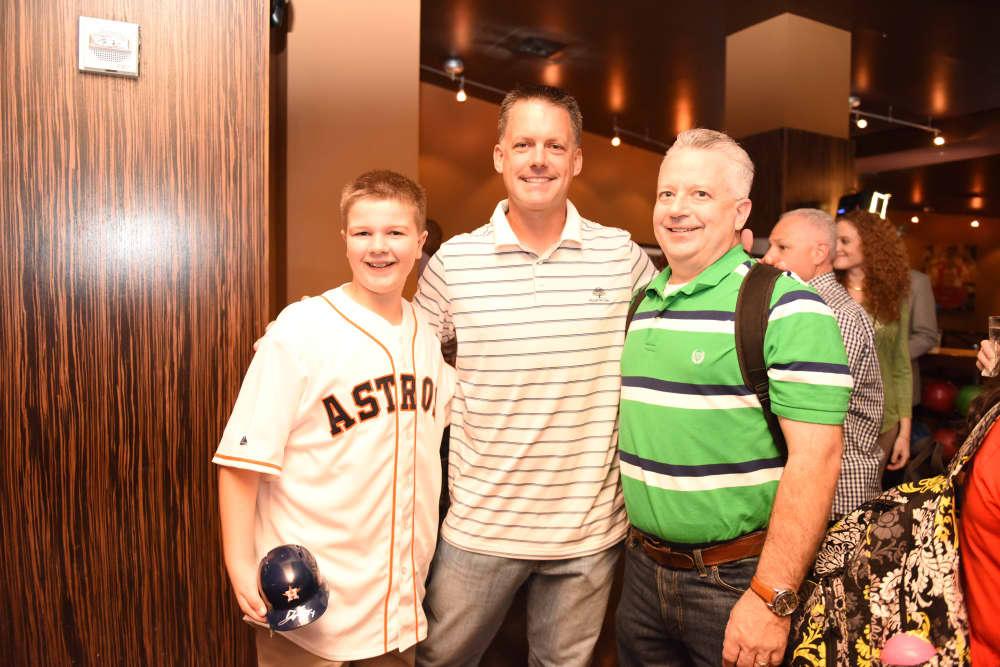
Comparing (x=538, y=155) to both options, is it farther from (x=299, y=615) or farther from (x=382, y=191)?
(x=299, y=615)

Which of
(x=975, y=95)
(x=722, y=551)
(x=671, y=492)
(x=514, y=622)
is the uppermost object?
(x=975, y=95)

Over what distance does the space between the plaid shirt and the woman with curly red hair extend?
81 cm

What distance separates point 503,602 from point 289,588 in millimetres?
591

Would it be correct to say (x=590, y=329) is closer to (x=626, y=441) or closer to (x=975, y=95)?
(x=626, y=441)

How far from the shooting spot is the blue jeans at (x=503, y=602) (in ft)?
5.68

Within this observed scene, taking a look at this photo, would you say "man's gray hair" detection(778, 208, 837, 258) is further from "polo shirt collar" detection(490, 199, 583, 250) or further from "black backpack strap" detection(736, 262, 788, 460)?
"black backpack strap" detection(736, 262, 788, 460)

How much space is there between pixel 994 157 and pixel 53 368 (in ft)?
36.2

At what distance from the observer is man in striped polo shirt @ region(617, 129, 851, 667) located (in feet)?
4.51

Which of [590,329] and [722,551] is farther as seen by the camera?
[590,329]

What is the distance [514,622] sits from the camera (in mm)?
2141

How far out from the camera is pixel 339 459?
5.01 ft

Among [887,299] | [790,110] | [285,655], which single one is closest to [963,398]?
[790,110]

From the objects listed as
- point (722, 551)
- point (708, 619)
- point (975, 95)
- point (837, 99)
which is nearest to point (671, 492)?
point (722, 551)

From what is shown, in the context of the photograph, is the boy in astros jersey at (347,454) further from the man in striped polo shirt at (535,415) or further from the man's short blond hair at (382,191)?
the man in striped polo shirt at (535,415)
